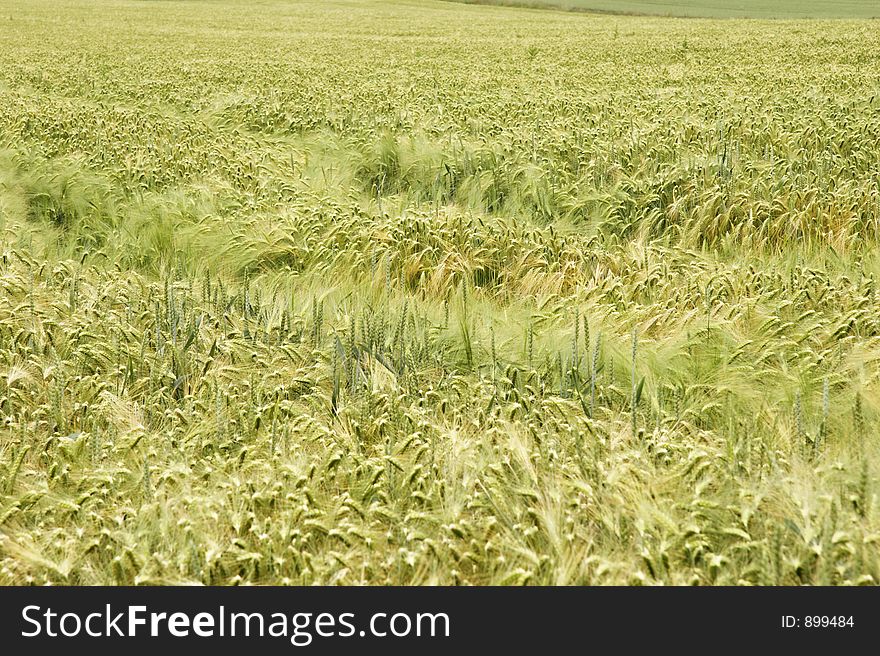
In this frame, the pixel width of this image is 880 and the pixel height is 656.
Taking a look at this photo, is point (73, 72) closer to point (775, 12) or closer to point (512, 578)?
point (512, 578)

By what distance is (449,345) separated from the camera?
3961mm

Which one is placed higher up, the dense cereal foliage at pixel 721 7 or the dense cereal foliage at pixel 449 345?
the dense cereal foliage at pixel 721 7

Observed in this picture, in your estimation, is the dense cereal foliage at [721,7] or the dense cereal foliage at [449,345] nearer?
the dense cereal foliage at [449,345]

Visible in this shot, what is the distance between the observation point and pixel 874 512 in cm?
217

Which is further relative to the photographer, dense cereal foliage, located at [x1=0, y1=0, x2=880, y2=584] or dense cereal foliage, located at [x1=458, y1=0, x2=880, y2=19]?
dense cereal foliage, located at [x1=458, y1=0, x2=880, y2=19]

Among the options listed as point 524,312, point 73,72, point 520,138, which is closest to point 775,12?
point 73,72

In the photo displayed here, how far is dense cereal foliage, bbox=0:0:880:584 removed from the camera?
2326mm

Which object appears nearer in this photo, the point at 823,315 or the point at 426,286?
the point at 823,315

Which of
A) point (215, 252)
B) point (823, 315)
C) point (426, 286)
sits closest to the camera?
point (823, 315)

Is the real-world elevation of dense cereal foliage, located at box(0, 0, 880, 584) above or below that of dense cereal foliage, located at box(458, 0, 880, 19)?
below

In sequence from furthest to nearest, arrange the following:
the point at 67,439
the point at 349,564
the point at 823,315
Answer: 1. the point at 823,315
2. the point at 67,439
3. the point at 349,564

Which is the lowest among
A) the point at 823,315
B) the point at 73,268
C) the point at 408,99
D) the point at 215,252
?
the point at 823,315

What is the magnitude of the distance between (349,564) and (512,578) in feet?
1.46

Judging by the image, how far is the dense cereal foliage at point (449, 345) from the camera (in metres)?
2.33
